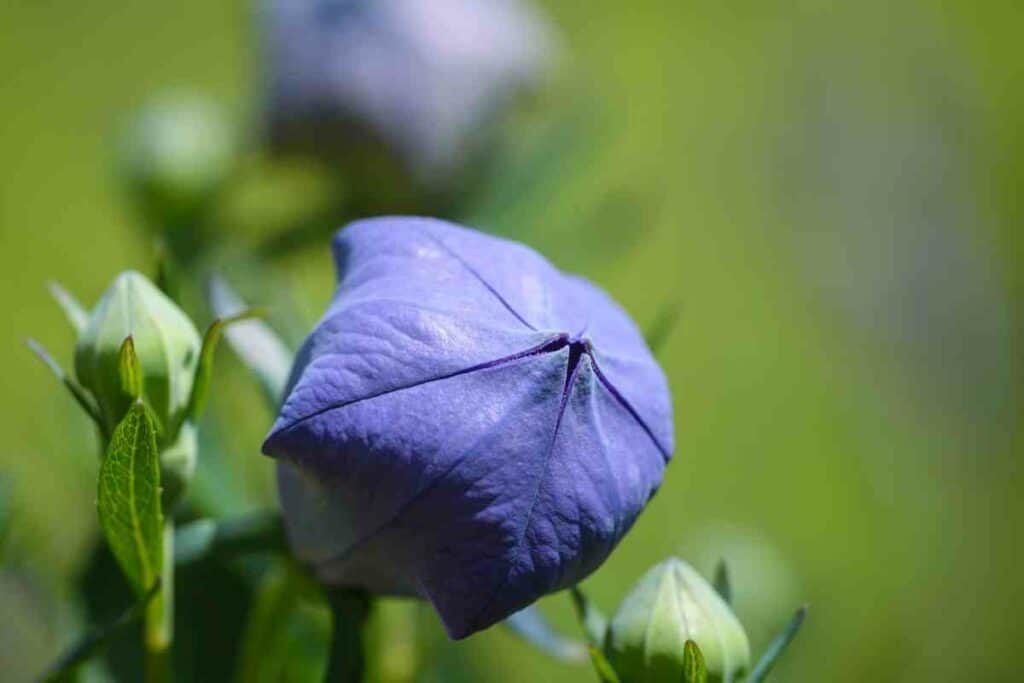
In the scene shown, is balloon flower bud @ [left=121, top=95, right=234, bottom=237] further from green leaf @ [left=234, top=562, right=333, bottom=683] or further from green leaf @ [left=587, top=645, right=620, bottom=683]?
green leaf @ [left=587, top=645, right=620, bottom=683]

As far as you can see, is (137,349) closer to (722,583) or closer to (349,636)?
(349,636)

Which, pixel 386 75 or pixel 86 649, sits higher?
pixel 386 75

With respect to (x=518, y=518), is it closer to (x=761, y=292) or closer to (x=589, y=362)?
(x=589, y=362)

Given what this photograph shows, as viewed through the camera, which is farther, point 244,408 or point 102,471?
point 244,408

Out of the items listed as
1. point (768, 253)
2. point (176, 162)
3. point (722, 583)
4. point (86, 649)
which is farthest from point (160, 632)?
point (768, 253)

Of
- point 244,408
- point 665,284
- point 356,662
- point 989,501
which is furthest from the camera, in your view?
point 665,284

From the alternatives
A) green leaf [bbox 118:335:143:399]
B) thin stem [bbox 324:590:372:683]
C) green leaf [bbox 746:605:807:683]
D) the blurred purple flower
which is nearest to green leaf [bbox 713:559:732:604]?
green leaf [bbox 746:605:807:683]

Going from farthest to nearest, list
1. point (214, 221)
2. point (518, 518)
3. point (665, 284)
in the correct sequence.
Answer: point (665, 284), point (214, 221), point (518, 518)

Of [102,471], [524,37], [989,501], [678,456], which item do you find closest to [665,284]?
[678,456]
